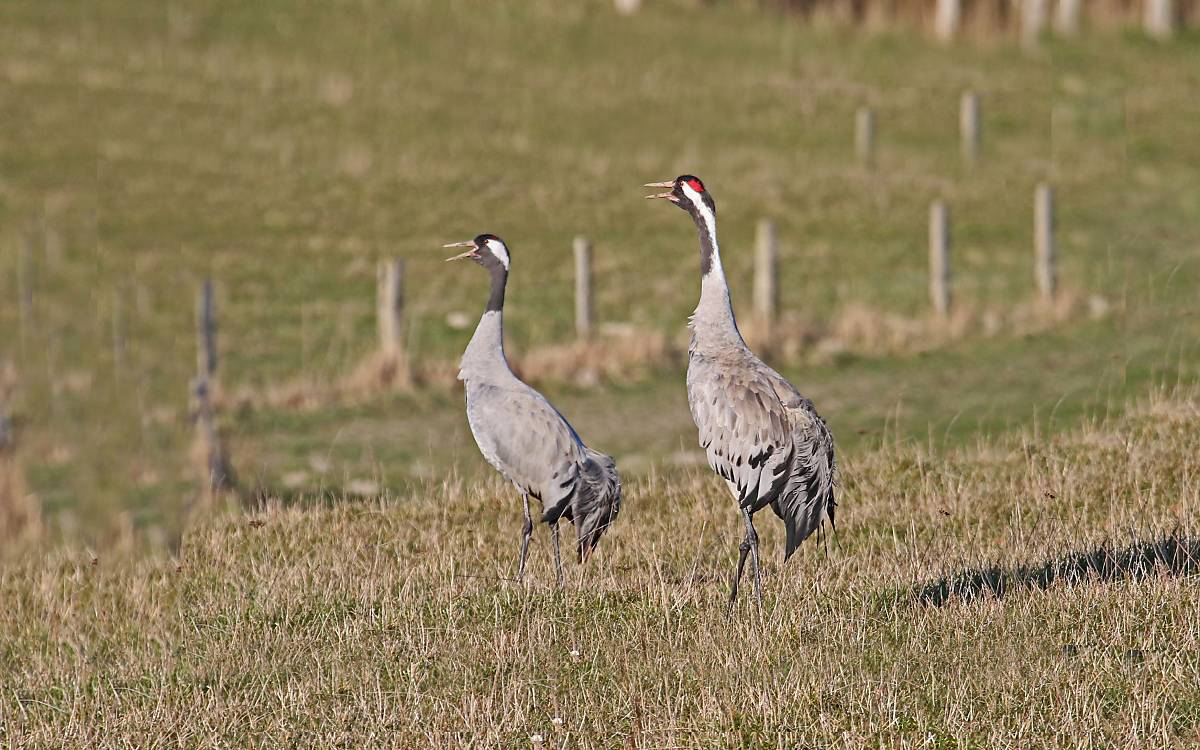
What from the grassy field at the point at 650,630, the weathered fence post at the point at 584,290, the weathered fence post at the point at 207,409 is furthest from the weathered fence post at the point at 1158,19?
the grassy field at the point at 650,630

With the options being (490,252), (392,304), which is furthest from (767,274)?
(490,252)

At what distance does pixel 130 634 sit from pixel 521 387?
3.11 m

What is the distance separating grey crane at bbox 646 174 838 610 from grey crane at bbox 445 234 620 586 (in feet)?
3.63

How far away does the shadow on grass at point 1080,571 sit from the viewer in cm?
1055

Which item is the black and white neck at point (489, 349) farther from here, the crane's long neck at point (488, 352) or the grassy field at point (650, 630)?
the grassy field at point (650, 630)

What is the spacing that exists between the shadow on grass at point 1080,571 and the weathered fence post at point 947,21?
4210cm

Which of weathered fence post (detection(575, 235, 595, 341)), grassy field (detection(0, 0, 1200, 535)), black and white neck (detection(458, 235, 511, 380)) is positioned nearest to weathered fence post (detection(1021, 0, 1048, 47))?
grassy field (detection(0, 0, 1200, 535))

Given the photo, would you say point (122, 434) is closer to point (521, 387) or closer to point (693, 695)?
point (521, 387)

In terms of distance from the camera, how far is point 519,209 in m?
38.1

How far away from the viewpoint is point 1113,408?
19.1m

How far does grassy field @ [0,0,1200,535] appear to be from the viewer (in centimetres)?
2083

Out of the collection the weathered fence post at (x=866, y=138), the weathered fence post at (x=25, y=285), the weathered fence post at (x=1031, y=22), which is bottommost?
the weathered fence post at (x=25, y=285)

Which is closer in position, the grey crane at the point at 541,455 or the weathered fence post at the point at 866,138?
the grey crane at the point at 541,455

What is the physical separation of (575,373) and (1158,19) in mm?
35501
